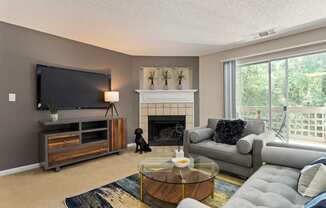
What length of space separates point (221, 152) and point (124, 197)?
1460mm

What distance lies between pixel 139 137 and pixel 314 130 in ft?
11.2

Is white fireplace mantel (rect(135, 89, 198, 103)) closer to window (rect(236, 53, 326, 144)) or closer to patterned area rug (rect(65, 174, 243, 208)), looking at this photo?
window (rect(236, 53, 326, 144))

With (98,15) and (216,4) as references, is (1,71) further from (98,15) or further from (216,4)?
(216,4)

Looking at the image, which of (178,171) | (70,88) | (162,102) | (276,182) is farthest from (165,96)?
(276,182)

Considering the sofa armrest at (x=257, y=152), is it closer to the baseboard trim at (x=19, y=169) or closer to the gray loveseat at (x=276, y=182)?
the gray loveseat at (x=276, y=182)

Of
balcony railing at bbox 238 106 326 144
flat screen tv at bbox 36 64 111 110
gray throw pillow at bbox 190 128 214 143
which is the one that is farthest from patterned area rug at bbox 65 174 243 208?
balcony railing at bbox 238 106 326 144

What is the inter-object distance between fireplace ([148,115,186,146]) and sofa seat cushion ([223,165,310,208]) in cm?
294

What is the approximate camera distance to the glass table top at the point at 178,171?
195 centimetres

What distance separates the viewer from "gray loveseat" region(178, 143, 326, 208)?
1.35 m

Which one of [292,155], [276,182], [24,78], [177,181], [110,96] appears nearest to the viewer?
[276,182]

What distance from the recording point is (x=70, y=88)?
3543mm

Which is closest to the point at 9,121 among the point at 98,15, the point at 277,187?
the point at 98,15

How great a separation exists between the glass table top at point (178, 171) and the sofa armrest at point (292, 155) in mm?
607

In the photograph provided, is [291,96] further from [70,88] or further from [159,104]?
[70,88]
